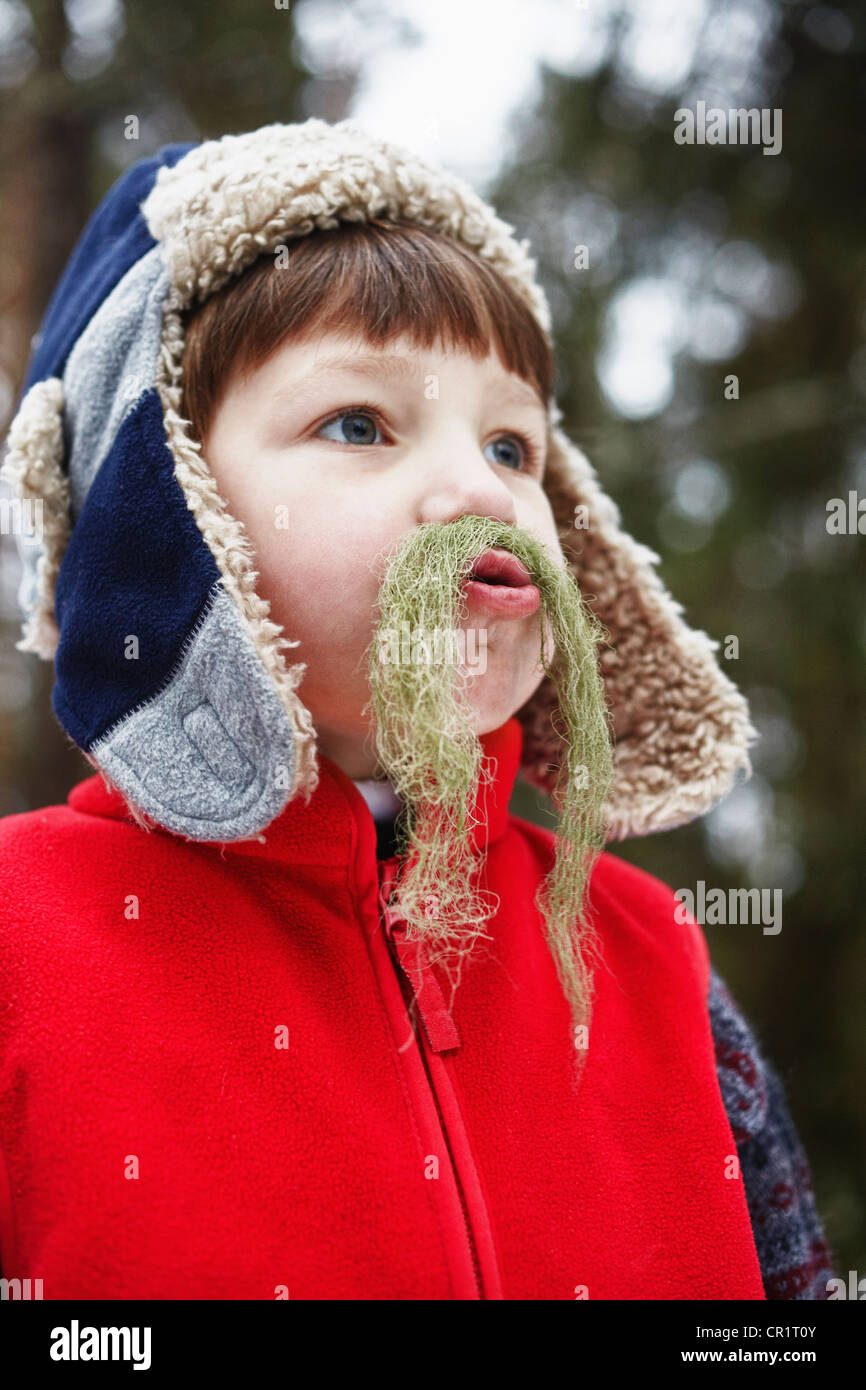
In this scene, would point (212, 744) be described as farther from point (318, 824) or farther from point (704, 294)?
point (704, 294)

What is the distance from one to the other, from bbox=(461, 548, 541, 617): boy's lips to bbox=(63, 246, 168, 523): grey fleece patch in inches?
17.9

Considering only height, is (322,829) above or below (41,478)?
below

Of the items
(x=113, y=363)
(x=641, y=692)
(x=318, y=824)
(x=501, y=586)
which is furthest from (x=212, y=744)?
(x=641, y=692)

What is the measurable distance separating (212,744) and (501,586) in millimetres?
380

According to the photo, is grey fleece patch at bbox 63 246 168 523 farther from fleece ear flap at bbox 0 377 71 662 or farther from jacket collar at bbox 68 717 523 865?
jacket collar at bbox 68 717 523 865

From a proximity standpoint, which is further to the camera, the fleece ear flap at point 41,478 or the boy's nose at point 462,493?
the fleece ear flap at point 41,478

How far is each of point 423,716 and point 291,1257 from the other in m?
0.56

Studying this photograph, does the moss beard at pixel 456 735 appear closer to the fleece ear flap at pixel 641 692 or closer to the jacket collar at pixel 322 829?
the jacket collar at pixel 322 829

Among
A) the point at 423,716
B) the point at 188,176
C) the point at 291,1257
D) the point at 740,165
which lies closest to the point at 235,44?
the point at 740,165

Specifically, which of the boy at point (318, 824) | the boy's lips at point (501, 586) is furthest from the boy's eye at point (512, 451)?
the boy's lips at point (501, 586)

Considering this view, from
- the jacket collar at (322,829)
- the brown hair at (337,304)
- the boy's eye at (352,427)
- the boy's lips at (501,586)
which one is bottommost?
the jacket collar at (322,829)

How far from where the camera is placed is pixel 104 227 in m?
1.50

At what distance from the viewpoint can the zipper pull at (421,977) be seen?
3.87 ft

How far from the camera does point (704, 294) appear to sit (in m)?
3.09
